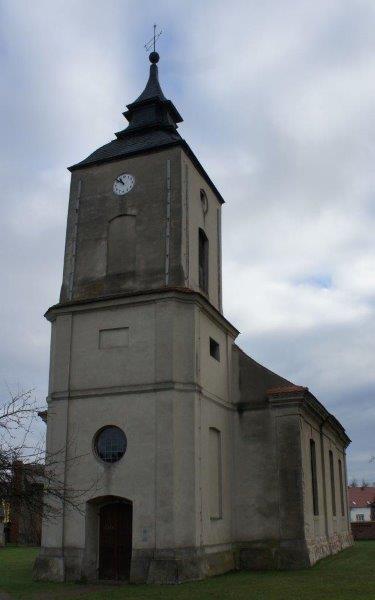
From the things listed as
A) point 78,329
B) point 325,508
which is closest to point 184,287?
point 78,329

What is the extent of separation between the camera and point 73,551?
18750 millimetres

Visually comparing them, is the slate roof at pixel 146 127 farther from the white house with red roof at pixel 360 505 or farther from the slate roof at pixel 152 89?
the white house with red roof at pixel 360 505

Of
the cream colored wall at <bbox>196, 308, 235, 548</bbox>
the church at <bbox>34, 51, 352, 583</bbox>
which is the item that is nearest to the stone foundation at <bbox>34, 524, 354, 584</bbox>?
the church at <bbox>34, 51, 352, 583</bbox>

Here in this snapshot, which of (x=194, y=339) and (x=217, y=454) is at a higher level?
(x=194, y=339)

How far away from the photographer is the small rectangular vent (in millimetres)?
20350

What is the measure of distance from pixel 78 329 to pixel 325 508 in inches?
538

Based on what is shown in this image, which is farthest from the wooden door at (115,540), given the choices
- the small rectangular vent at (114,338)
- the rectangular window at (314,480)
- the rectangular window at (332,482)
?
the rectangular window at (332,482)

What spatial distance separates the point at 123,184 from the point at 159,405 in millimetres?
8378

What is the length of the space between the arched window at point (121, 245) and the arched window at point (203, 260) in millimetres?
2823

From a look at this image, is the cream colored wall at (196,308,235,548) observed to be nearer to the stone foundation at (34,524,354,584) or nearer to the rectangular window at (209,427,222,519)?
the rectangular window at (209,427,222,519)

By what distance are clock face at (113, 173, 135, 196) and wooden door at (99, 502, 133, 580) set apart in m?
10.6

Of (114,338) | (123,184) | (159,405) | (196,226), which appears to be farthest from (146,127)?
(159,405)

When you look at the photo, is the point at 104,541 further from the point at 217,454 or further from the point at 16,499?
the point at 16,499

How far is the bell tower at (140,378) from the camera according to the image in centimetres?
1834
